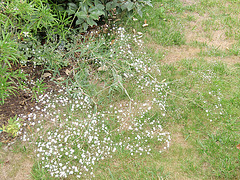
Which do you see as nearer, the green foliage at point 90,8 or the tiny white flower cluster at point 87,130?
the tiny white flower cluster at point 87,130

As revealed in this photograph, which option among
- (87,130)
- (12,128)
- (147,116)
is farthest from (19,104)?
(147,116)

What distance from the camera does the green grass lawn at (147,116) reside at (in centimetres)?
241

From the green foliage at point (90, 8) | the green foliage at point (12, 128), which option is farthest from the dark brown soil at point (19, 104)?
the green foliage at point (90, 8)

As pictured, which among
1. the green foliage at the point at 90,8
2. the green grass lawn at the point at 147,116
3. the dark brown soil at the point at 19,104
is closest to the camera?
the green grass lawn at the point at 147,116

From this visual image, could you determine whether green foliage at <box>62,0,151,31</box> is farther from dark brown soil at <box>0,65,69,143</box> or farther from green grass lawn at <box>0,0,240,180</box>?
dark brown soil at <box>0,65,69,143</box>

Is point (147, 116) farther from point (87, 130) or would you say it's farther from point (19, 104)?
point (19, 104)

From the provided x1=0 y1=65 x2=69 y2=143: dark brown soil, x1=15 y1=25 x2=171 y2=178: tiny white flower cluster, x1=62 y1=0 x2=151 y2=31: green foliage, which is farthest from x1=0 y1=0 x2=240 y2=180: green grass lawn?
x1=62 y1=0 x2=151 y2=31: green foliage

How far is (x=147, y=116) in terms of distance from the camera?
9.30 ft

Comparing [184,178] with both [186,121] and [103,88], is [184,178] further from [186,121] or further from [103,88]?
[103,88]

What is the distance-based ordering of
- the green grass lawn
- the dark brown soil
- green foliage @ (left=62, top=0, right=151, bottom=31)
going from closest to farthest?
the green grass lawn
the dark brown soil
green foliage @ (left=62, top=0, right=151, bottom=31)

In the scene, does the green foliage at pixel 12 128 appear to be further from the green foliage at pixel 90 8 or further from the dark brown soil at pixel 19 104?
the green foliage at pixel 90 8

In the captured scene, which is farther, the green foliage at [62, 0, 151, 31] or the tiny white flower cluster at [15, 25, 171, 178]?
the green foliage at [62, 0, 151, 31]

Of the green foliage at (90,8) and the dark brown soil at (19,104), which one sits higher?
the green foliage at (90,8)

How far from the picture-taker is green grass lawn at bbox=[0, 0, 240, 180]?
2.41 meters
